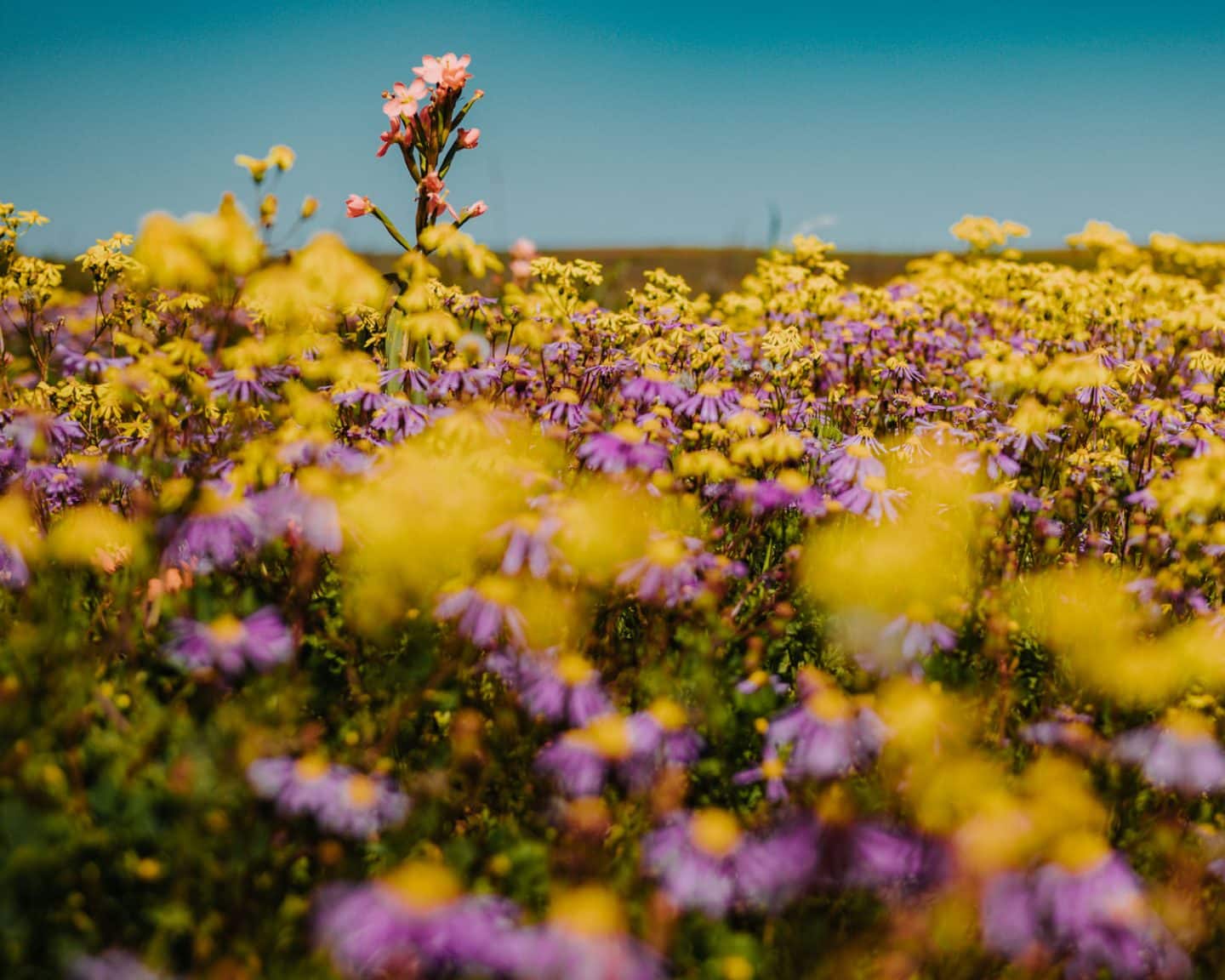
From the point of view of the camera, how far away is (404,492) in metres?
2.18

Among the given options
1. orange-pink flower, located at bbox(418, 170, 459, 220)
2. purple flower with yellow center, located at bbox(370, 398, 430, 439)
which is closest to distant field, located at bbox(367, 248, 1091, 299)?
orange-pink flower, located at bbox(418, 170, 459, 220)

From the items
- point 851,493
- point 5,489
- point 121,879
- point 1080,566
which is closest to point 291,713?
point 121,879

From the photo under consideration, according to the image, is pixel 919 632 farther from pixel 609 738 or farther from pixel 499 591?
pixel 499 591

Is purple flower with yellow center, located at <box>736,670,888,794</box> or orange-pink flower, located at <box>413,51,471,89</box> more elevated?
orange-pink flower, located at <box>413,51,471,89</box>

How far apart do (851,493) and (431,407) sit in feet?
5.19

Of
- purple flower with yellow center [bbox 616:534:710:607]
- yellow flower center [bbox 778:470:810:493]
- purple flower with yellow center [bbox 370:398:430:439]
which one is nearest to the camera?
Answer: purple flower with yellow center [bbox 616:534:710:607]

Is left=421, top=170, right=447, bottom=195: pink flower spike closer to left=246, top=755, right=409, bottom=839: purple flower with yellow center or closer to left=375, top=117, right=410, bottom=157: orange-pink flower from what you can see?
left=375, top=117, right=410, bottom=157: orange-pink flower

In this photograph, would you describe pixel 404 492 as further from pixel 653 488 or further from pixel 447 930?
pixel 447 930

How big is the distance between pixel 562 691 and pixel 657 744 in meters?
0.26

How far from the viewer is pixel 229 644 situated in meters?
1.77

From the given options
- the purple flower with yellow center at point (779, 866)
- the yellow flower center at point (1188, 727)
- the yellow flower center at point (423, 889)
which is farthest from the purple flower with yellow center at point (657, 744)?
the yellow flower center at point (1188, 727)

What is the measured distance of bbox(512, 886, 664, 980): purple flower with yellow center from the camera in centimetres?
130

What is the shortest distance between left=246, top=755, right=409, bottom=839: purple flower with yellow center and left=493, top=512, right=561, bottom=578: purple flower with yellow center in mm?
606

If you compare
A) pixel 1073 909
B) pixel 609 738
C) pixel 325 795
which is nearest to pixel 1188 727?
pixel 1073 909
